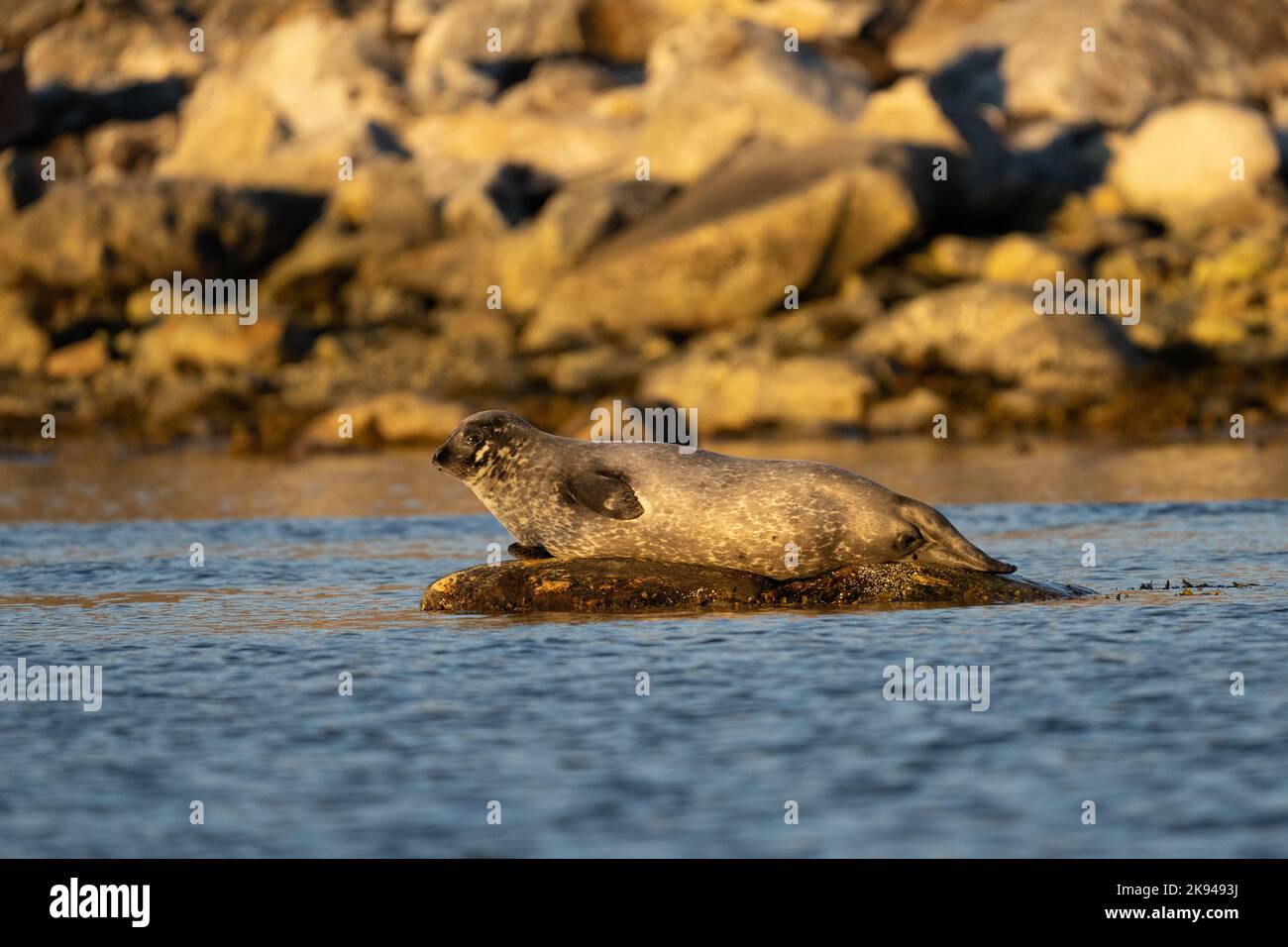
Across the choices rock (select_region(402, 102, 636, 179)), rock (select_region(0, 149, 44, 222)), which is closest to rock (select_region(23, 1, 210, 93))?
rock (select_region(0, 149, 44, 222))

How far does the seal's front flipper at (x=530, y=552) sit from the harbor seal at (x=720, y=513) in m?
0.03

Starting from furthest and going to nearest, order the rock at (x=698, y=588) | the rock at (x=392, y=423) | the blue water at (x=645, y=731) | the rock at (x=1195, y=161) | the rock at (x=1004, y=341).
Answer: the rock at (x=1195, y=161) < the rock at (x=392, y=423) < the rock at (x=1004, y=341) < the rock at (x=698, y=588) < the blue water at (x=645, y=731)

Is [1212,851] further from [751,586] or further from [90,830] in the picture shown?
[751,586]

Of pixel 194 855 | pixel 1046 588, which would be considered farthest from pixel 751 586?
pixel 194 855

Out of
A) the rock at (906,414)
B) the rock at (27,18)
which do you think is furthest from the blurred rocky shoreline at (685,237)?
the rock at (27,18)

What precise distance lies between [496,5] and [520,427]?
3880 centimetres

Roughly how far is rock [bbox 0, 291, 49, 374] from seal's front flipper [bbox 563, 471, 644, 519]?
25168 mm

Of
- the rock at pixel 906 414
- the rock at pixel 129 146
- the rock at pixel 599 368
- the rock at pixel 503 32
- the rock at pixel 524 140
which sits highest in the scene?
the rock at pixel 503 32

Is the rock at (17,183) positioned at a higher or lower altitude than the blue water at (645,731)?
higher

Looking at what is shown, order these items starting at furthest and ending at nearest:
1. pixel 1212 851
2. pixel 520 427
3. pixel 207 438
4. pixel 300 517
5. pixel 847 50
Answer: pixel 847 50 < pixel 207 438 < pixel 300 517 < pixel 520 427 < pixel 1212 851

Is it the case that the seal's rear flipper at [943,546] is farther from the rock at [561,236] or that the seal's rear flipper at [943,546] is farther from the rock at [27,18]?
the rock at [27,18]

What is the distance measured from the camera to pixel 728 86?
38.8 meters

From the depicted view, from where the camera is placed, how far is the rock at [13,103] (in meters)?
44.4

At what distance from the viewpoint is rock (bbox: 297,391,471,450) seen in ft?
101
